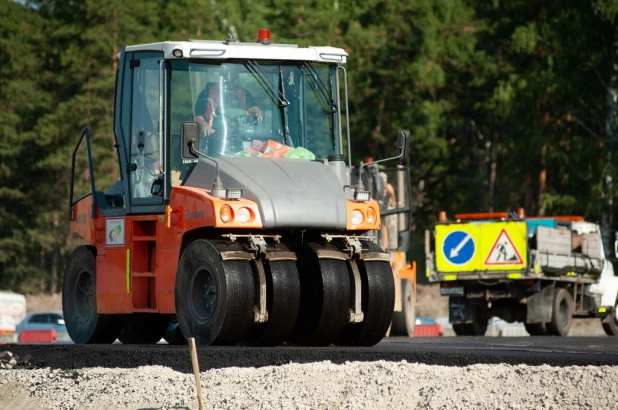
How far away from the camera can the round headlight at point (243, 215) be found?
511 inches

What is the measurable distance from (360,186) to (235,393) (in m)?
5.12

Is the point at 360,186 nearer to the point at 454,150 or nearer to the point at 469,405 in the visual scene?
the point at 469,405

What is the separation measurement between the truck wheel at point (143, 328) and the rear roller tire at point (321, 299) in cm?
307

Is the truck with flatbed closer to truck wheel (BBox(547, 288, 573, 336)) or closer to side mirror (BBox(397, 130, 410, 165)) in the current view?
truck wheel (BBox(547, 288, 573, 336))

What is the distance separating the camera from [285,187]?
13.2m

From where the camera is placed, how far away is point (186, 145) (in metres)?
13.6

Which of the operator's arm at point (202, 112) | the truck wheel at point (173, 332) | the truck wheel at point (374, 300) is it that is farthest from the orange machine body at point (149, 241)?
the truck wheel at point (173, 332)

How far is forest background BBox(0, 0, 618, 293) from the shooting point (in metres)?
51.0

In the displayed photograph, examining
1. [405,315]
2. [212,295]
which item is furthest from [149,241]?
[405,315]

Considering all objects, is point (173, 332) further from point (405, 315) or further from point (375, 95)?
point (375, 95)

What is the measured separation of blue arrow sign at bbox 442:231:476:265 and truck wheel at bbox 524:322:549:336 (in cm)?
186

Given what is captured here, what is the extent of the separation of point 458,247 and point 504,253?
1130mm

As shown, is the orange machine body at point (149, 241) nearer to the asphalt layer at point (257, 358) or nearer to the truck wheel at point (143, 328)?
Answer: the truck wheel at point (143, 328)

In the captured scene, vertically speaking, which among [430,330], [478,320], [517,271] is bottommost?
[430,330]
